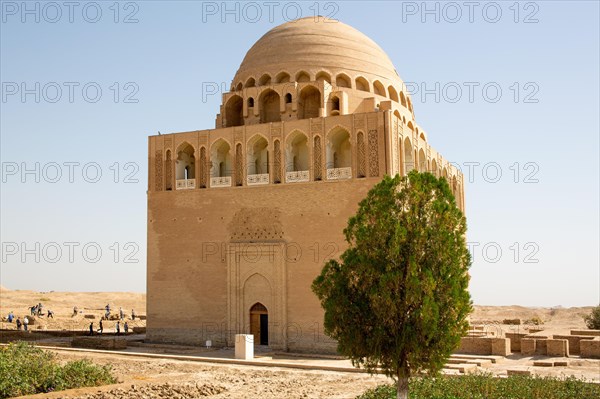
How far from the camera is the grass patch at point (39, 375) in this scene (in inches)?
482

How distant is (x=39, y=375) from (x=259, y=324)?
34.1ft

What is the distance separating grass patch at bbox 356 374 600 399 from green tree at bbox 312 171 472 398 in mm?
1465

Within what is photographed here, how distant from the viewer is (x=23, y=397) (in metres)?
11.6

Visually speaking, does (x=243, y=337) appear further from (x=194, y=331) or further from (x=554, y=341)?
(x=554, y=341)

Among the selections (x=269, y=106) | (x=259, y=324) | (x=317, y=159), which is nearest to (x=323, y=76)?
(x=269, y=106)

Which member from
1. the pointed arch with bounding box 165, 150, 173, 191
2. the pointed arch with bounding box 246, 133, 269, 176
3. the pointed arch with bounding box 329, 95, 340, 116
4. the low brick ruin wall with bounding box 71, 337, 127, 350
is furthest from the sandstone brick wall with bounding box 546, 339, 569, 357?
the low brick ruin wall with bounding box 71, 337, 127, 350

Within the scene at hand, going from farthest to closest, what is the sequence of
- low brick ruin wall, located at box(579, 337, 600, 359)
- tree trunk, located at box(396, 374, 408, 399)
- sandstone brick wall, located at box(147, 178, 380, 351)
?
sandstone brick wall, located at box(147, 178, 380, 351)
low brick ruin wall, located at box(579, 337, 600, 359)
tree trunk, located at box(396, 374, 408, 399)

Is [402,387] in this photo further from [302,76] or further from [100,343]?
[302,76]

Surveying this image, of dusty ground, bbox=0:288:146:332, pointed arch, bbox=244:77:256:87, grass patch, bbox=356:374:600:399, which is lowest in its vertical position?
dusty ground, bbox=0:288:146:332

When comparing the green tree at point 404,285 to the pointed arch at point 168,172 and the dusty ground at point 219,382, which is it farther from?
the pointed arch at point 168,172

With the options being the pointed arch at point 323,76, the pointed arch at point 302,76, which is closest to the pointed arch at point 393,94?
the pointed arch at point 323,76

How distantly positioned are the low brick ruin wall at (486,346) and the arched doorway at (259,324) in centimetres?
654

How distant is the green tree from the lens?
10.7m

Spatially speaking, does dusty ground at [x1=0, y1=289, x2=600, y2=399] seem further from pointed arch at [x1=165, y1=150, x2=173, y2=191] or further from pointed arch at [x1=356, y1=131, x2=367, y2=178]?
pointed arch at [x1=356, y1=131, x2=367, y2=178]
